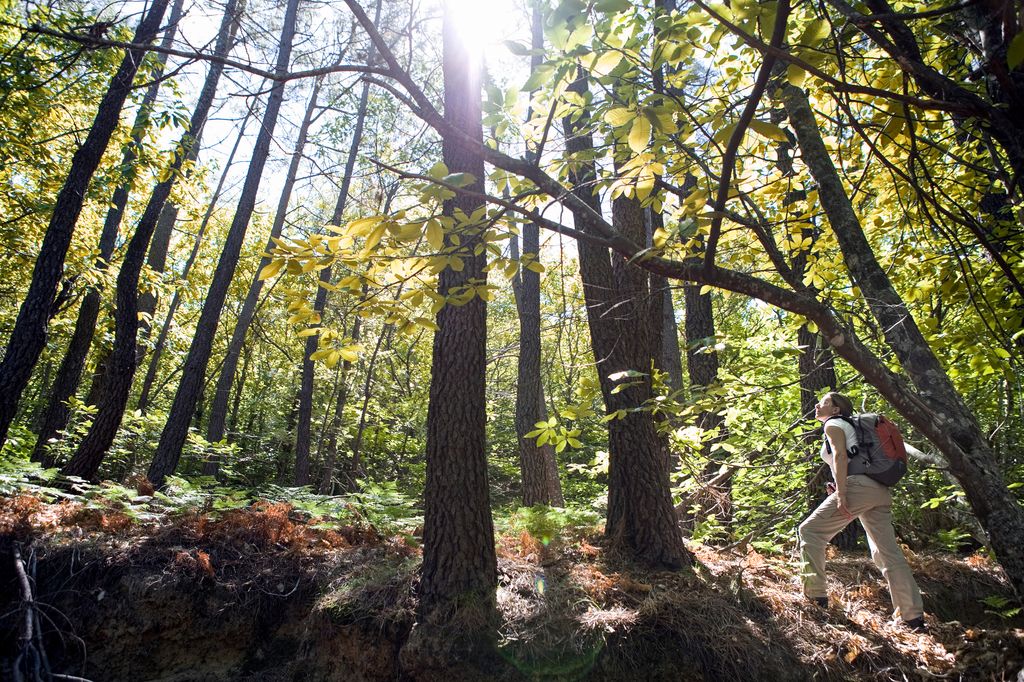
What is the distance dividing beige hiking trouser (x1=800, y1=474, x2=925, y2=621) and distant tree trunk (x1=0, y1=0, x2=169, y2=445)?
276 inches

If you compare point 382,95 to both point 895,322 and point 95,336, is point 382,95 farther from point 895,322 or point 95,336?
point 895,322

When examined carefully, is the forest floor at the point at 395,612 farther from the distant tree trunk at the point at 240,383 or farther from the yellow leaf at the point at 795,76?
the distant tree trunk at the point at 240,383

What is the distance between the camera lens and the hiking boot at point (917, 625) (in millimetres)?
3727

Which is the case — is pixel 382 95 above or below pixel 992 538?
above

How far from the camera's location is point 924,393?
239 centimetres

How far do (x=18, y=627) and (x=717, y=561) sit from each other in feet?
17.6

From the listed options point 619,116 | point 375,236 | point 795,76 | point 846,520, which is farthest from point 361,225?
point 846,520

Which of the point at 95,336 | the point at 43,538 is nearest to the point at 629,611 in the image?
the point at 43,538

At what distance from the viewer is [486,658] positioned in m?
3.32

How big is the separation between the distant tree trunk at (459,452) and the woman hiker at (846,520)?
8.17 ft

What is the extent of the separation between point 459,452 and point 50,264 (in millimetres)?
4606

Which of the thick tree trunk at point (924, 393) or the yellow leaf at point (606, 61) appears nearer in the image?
the yellow leaf at point (606, 61)

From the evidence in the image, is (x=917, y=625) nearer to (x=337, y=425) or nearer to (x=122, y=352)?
(x=122, y=352)

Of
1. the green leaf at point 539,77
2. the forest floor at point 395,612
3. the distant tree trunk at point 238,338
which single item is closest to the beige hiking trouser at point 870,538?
the forest floor at point 395,612
